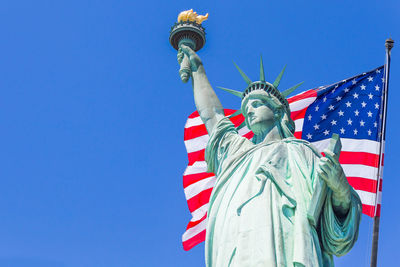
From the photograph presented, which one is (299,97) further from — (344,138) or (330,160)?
(330,160)

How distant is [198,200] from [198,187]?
27 centimetres

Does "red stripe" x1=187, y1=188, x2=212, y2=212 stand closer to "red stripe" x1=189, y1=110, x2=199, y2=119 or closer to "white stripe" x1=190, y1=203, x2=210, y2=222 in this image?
"white stripe" x1=190, y1=203, x2=210, y2=222

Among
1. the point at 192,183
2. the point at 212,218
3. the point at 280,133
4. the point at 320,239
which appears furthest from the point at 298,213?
the point at 192,183

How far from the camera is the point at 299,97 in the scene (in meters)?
16.6

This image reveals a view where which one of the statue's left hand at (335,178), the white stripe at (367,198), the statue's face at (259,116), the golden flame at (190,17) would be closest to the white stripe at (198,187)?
the white stripe at (367,198)

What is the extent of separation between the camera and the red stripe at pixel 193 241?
48.5ft

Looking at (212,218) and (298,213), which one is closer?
(298,213)

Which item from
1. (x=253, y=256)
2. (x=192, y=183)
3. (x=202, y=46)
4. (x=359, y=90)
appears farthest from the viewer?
(x=359, y=90)

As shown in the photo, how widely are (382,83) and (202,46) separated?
5195mm

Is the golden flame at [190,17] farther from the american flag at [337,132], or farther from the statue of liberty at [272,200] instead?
the american flag at [337,132]

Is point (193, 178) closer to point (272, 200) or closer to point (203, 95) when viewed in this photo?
point (203, 95)

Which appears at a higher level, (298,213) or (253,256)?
(298,213)

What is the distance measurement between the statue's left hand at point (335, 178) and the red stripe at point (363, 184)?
5447 mm

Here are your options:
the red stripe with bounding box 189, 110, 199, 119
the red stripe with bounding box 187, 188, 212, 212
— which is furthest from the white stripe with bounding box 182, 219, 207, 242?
the red stripe with bounding box 189, 110, 199, 119
